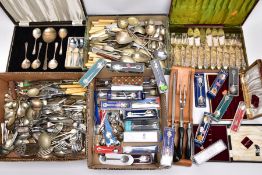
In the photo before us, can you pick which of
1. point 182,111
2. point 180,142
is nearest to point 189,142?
point 180,142

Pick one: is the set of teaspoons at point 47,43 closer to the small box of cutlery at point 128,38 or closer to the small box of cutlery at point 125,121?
the small box of cutlery at point 128,38

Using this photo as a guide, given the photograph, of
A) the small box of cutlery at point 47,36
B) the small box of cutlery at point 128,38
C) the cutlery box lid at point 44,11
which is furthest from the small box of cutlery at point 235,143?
the cutlery box lid at point 44,11

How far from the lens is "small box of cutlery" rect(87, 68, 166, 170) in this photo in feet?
4.77

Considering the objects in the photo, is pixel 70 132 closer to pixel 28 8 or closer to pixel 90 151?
pixel 90 151

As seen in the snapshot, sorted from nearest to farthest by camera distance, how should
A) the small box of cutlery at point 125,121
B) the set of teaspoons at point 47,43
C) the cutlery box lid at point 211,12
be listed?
the small box of cutlery at point 125,121
the cutlery box lid at point 211,12
the set of teaspoons at point 47,43

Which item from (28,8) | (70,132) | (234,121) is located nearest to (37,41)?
(28,8)

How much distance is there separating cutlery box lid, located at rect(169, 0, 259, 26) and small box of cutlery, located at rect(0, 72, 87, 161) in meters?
0.58

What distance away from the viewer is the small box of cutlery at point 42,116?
4.93 ft

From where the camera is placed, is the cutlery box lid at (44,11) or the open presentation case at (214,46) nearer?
the open presentation case at (214,46)

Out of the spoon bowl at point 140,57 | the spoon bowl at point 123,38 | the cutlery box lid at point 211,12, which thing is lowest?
the spoon bowl at point 140,57

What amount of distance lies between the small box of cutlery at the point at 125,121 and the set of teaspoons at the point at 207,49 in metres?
0.22

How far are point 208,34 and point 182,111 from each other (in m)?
0.46

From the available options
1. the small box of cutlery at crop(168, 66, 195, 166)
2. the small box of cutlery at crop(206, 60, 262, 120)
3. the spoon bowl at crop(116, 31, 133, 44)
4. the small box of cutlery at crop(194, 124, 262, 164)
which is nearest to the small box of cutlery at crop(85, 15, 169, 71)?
the spoon bowl at crop(116, 31, 133, 44)

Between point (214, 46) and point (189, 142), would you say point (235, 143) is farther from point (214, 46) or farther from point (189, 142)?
point (214, 46)
